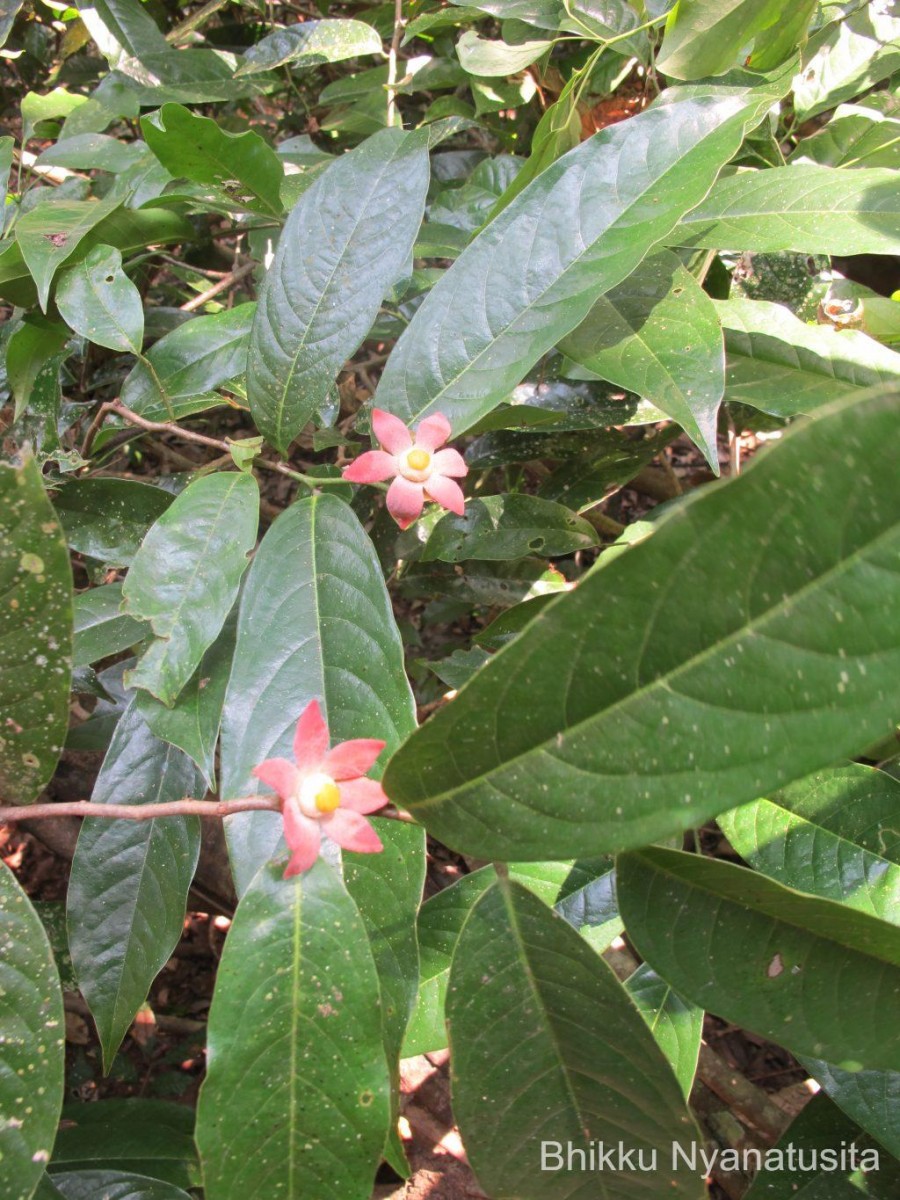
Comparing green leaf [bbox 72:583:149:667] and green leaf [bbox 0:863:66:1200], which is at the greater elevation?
green leaf [bbox 72:583:149:667]

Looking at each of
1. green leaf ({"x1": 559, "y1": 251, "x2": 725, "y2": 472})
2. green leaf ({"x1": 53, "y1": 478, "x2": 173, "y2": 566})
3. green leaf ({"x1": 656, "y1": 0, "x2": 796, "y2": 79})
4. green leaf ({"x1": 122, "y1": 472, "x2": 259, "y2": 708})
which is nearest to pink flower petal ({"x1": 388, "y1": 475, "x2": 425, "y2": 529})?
green leaf ({"x1": 122, "y1": 472, "x2": 259, "y2": 708})

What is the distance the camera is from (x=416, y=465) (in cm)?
87

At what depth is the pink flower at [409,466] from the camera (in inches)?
33.6

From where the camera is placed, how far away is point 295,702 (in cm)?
77

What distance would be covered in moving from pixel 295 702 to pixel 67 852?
2.93 feet

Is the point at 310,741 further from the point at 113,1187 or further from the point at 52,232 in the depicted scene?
the point at 113,1187

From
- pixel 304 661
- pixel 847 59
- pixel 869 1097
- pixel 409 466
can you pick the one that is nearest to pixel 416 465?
pixel 409 466

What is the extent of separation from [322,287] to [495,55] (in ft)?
1.94

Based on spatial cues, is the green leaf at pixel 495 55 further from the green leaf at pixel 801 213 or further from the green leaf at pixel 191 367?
the green leaf at pixel 191 367

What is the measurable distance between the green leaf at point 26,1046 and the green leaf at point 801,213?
104cm

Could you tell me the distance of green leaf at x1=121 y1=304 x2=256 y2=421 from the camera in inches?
42.4

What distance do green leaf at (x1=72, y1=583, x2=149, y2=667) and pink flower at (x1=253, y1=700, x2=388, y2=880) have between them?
397mm

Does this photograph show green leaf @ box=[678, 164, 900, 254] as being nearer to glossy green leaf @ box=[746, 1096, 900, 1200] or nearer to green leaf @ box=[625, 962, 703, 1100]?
green leaf @ box=[625, 962, 703, 1100]

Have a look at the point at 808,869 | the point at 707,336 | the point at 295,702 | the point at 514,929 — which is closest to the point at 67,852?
the point at 295,702
